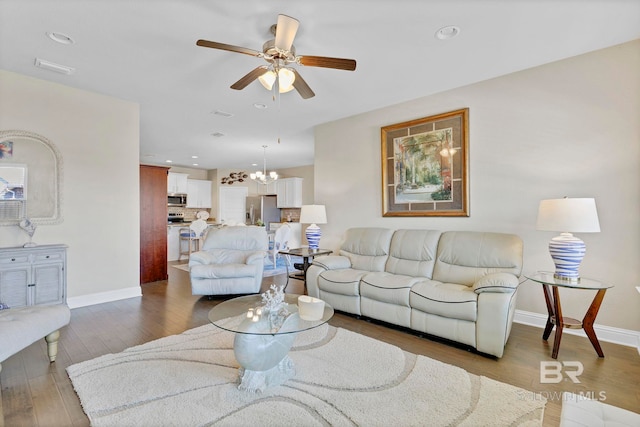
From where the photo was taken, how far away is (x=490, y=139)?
3537 millimetres

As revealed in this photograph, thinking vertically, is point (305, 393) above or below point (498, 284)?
below

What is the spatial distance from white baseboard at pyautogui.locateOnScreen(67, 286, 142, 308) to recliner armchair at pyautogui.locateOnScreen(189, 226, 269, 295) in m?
0.91

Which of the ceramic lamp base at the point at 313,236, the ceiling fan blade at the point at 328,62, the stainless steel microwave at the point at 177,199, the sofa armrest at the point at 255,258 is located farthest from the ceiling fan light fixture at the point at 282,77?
the stainless steel microwave at the point at 177,199

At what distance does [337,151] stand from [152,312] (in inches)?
138

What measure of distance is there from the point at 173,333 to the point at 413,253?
2.73 meters

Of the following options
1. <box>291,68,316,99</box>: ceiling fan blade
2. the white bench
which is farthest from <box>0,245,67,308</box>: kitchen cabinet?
<box>291,68,316,99</box>: ceiling fan blade

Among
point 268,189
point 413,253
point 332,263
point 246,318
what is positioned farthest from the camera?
point 268,189

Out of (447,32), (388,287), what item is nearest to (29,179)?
(388,287)

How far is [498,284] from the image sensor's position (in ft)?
8.28

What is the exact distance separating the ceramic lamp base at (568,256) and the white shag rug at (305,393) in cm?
118

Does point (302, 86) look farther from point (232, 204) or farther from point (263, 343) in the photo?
point (232, 204)

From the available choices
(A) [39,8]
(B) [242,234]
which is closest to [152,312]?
(B) [242,234]

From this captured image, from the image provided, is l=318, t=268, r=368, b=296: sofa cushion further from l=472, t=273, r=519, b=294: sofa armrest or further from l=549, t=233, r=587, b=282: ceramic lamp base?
l=549, t=233, r=587, b=282: ceramic lamp base

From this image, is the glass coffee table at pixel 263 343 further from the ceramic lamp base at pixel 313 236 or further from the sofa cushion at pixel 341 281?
the ceramic lamp base at pixel 313 236
